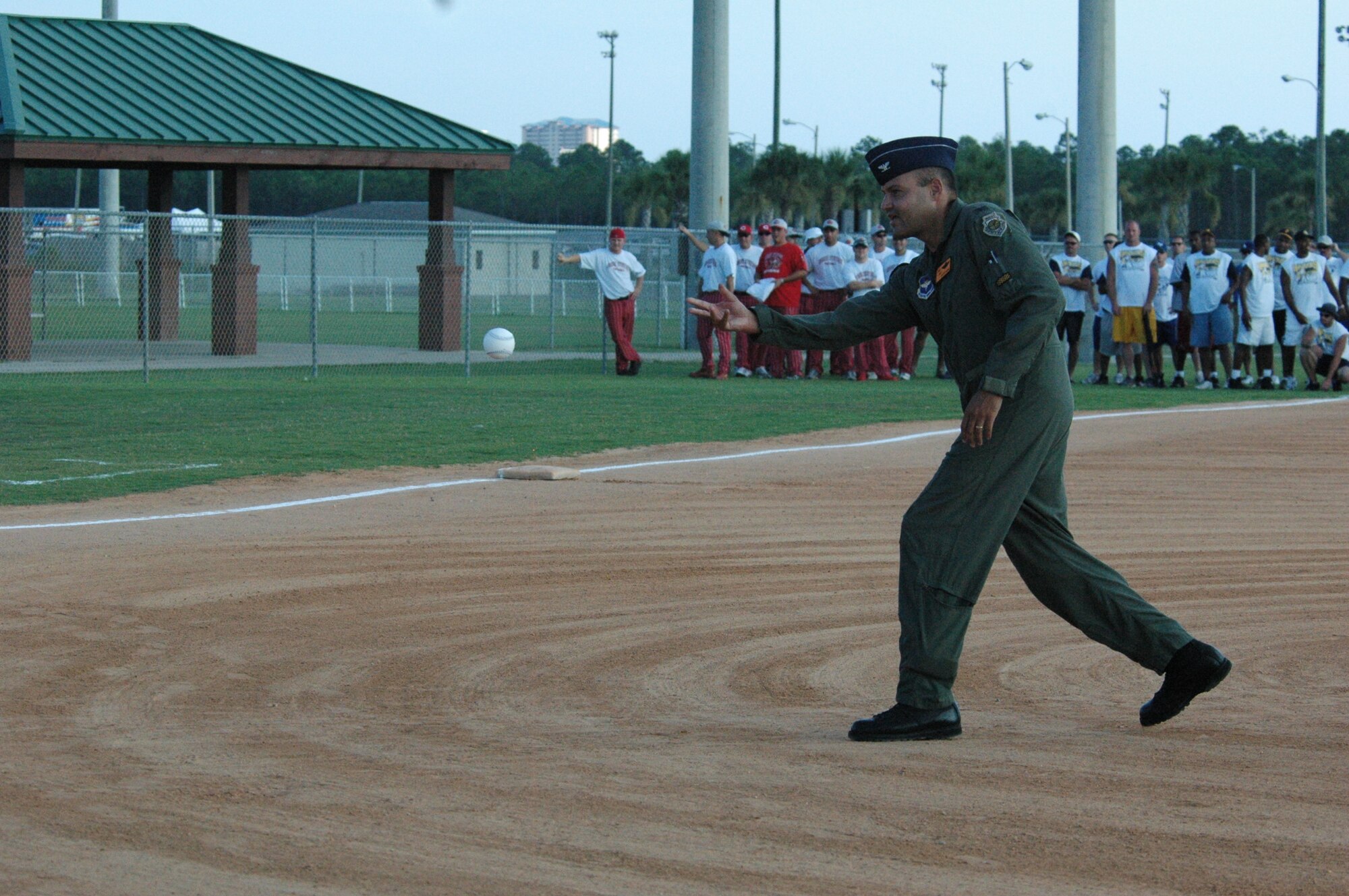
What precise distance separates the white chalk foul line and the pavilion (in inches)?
492

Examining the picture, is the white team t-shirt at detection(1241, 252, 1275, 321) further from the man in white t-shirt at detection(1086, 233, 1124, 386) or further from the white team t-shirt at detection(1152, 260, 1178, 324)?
the man in white t-shirt at detection(1086, 233, 1124, 386)

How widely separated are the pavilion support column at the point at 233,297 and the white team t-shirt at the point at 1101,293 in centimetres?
1253

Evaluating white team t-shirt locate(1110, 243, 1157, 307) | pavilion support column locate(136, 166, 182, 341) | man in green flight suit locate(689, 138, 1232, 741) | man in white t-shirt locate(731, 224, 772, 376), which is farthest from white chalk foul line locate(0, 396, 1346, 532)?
pavilion support column locate(136, 166, 182, 341)

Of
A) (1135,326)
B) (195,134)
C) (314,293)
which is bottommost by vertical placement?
(1135,326)

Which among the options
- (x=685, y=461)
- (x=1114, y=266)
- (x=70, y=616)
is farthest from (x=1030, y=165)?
(x=70, y=616)

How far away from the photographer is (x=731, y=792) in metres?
4.62

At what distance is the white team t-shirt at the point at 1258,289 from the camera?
20734mm

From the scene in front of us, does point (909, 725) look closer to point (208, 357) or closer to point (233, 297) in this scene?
point (208, 357)

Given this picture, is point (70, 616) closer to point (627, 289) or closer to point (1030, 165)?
point (627, 289)

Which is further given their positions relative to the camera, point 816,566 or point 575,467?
point 575,467

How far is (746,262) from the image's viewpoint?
22.6 metres

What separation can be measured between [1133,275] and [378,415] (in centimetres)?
1055

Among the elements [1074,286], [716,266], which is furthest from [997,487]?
[716,266]

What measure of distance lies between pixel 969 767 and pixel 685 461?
793cm
